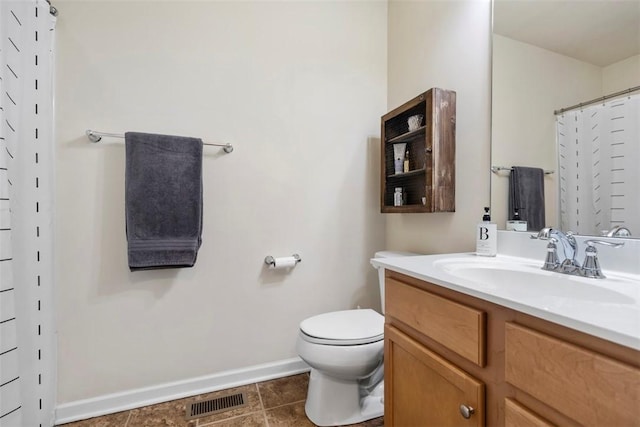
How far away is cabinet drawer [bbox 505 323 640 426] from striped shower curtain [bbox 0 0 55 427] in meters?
1.62

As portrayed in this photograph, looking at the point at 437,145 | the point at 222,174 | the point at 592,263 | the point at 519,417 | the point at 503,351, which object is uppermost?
the point at 437,145

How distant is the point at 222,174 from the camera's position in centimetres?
155

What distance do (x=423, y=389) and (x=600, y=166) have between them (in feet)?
2.99

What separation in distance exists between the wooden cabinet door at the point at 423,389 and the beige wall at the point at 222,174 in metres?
0.81

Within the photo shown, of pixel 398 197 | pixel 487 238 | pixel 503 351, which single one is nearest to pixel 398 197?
pixel 398 197

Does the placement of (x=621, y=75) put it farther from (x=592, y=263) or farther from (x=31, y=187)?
(x=31, y=187)

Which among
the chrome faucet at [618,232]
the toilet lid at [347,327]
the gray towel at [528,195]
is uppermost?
the gray towel at [528,195]

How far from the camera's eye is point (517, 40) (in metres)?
1.16

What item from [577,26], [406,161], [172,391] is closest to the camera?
[577,26]

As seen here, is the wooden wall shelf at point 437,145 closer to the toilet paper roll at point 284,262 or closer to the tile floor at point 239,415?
the toilet paper roll at point 284,262

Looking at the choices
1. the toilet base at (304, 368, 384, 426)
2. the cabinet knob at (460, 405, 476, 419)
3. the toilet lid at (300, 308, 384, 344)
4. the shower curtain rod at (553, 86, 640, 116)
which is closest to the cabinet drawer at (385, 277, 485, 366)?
the cabinet knob at (460, 405, 476, 419)

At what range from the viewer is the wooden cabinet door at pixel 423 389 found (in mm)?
695

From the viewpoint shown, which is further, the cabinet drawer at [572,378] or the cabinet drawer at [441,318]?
the cabinet drawer at [441,318]

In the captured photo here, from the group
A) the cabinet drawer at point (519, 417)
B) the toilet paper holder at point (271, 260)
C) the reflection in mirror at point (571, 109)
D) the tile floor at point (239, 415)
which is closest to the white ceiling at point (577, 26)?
the reflection in mirror at point (571, 109)
